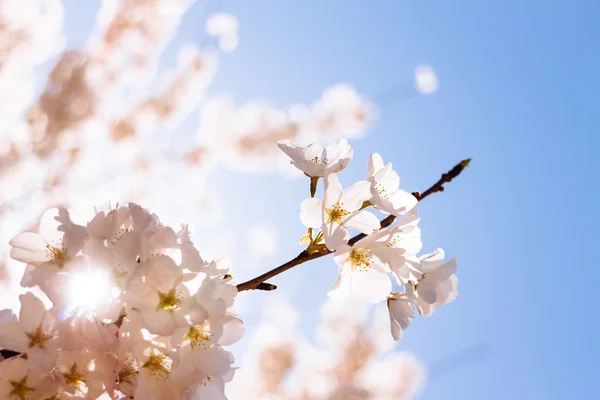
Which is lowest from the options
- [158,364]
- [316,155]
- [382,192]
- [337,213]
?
[158,364]

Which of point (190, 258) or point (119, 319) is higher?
point (190, 258)

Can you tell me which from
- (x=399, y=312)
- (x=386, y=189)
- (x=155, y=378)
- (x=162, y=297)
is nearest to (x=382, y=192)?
(x=386, y=189)

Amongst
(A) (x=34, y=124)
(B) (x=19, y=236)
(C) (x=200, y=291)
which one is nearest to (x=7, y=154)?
(A) (x=34, y=124)

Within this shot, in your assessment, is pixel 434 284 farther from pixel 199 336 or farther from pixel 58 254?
pixel 58 254

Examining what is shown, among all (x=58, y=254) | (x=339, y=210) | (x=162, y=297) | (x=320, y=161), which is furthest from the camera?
(x=320, y=161)

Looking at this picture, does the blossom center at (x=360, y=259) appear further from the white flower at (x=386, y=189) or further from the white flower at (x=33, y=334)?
the white flower at (x=33, y=334)

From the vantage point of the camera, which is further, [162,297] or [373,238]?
[373,238]

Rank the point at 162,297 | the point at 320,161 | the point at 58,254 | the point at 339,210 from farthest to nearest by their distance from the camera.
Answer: the point at 320,161 → the point at 339,210 → the point at 58,254 → the point at 162,297

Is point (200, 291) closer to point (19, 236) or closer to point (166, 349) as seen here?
point (166, 349)
